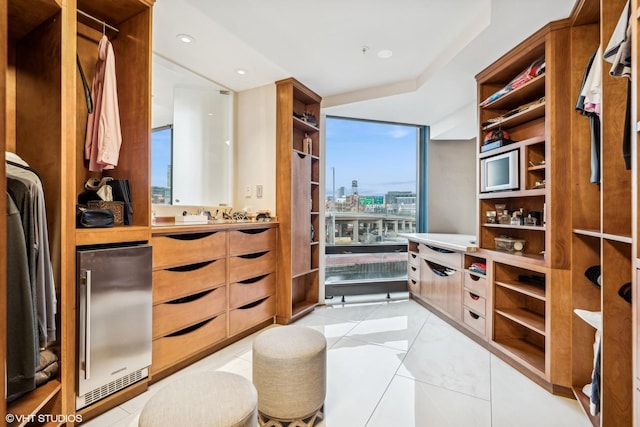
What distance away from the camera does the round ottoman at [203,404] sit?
39.6 inches

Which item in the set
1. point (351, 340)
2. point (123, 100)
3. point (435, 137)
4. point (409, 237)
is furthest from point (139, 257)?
point (435, 137)

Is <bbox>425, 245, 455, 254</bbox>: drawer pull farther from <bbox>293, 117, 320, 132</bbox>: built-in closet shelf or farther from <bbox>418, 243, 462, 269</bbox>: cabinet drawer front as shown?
<bbox>293, 117, 320, 132</bbox>: built-in closet shelf

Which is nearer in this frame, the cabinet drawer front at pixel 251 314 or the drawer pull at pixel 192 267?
the drawer pull at pixel 192 267

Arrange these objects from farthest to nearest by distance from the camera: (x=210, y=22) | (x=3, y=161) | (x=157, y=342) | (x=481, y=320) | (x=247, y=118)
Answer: (x=247, y=118)
(x=481, y=320)
(x=210, y=22)
(x=157, y=342)
(x=3, y=161)

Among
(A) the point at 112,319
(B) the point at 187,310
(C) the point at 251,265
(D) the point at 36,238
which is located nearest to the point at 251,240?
(C) the point at 251,265

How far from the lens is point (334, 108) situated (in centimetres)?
351

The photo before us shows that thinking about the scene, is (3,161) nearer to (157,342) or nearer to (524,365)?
(157,342)

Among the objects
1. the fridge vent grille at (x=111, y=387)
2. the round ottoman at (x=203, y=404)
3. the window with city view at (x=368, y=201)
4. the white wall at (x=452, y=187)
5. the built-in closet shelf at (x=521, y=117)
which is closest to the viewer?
the round ottoman at (x=203, y=404)

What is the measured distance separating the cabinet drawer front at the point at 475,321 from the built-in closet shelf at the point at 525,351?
0.16 meters

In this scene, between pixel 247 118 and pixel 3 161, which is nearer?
pixel 3 161

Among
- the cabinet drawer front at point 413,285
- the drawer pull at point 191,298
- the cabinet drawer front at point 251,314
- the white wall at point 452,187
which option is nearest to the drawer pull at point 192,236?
the drawer pull at point 191,298

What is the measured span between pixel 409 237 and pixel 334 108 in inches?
73.5

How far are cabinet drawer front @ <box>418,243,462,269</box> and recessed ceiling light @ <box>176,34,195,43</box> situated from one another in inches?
116

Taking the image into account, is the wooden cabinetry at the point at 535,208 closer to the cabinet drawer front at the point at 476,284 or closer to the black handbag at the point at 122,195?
the cabinet drawer front at the point at 476,284
